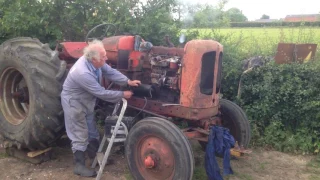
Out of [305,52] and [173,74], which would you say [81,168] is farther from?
[305,52]

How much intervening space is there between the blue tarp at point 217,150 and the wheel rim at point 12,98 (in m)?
2.49

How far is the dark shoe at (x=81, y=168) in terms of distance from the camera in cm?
408

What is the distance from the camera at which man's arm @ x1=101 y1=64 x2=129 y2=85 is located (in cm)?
409

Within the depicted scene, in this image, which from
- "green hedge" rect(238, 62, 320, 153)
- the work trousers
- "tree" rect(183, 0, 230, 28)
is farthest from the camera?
"tree" rect(183, 0, 230, 28)

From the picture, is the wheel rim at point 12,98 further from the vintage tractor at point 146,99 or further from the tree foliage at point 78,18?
the tree foliage at point 78,18

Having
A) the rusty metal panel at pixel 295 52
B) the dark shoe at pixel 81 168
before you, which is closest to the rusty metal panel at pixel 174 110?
the dark shoe at pixel 81 168

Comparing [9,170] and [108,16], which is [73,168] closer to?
[9,170]

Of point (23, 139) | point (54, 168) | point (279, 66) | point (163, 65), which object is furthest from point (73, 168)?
point (279, 66)

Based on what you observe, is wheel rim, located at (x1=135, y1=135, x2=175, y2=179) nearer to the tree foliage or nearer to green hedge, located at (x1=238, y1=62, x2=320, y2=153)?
green hedge, located at (x1=238, y1=62, x2=320, y2=153)

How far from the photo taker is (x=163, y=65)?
398 cm

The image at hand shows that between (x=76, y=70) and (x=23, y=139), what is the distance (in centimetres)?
116

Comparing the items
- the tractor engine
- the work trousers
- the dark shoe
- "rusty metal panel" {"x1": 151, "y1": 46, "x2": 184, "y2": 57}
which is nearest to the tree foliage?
the tractor engine

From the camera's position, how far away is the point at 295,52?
18.3 ft

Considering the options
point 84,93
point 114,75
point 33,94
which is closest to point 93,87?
point 84,93
